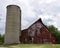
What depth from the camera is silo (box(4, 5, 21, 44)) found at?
43.6 meters

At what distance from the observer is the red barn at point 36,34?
47847 mm

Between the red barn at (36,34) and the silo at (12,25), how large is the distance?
3.73m

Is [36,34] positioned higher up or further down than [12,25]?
further down

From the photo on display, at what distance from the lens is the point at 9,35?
143 ft

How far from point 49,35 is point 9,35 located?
12.1 m

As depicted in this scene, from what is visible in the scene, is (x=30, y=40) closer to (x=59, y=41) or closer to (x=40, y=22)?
(x=40, y=22)

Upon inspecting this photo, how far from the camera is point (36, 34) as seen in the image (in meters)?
48.0

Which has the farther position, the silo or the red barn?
the red barn

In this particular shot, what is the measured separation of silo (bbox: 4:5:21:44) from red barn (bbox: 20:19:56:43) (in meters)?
3.73

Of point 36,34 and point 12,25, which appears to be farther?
point 36,34

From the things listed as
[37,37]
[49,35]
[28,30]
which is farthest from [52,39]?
[28,30]

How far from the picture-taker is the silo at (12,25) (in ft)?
143

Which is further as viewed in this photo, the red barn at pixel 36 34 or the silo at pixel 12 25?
the red barn at pixel 36 34

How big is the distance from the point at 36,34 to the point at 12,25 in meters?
8.16
